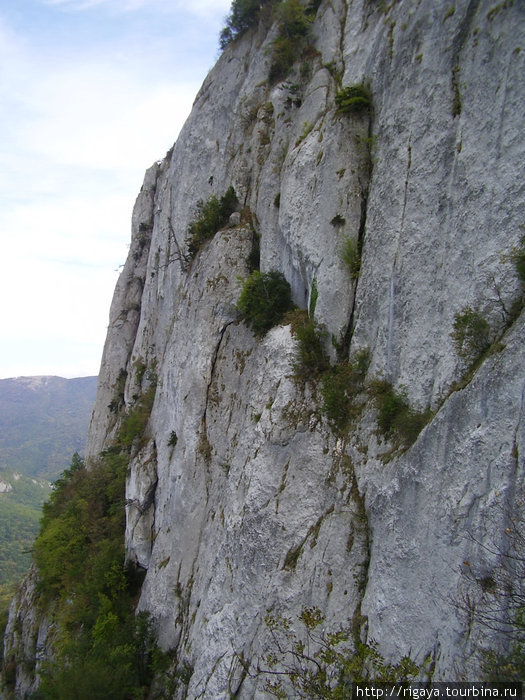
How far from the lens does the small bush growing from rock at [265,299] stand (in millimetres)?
16375

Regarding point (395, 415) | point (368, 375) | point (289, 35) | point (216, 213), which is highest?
point (289, 35)

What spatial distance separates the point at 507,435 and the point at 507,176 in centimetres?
587

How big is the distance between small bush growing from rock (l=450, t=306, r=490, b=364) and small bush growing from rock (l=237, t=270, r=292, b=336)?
7.71 metres

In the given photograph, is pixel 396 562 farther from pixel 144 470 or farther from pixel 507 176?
pixel 144 470

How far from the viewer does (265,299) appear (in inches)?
648

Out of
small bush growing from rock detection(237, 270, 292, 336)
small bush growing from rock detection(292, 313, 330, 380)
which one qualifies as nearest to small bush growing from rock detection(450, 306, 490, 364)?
small bush growing from rock detection(292, 313, 330, 380)

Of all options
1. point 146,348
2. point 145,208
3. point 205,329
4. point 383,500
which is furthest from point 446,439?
point 145,208

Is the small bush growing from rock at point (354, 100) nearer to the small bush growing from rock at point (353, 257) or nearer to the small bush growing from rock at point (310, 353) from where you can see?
the small bush growing from rock at point (353, 257)

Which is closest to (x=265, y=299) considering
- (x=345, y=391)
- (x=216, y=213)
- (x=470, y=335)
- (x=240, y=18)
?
(x=345, y=391)

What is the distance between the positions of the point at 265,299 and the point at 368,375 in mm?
5853

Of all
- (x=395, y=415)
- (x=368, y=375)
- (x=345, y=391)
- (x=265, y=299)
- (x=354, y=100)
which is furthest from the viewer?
(x=265, y=299)

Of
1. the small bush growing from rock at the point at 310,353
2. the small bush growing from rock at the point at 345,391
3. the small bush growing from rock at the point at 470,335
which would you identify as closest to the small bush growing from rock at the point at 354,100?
the small bush growing from rock at the point at 310,353

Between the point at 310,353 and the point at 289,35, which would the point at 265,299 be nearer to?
the point at 310,353

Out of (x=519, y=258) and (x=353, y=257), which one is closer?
(x=519, y=258)
